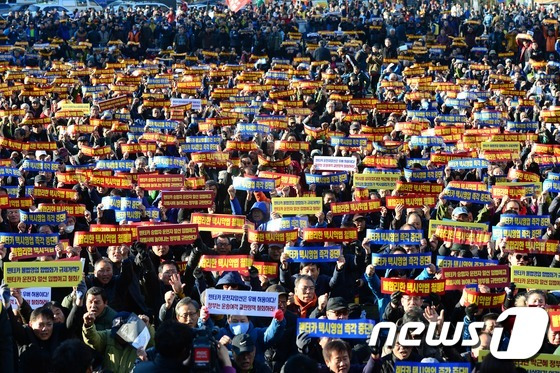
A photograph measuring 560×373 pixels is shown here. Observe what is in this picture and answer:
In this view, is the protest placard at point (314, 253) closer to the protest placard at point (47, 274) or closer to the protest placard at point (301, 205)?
the protest placard at point (301, 205)

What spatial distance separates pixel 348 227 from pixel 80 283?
296 cm

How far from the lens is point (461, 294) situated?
9891 mm

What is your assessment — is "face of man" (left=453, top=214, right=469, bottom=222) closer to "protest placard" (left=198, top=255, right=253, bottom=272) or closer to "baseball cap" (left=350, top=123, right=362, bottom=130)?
"protest placard" (left=198, top=255, right=253, bottom=272)

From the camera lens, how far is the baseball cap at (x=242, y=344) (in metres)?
7.43

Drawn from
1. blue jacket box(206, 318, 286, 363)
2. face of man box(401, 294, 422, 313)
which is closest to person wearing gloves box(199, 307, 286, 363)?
blue jacket box(206, 318, 286, 363)

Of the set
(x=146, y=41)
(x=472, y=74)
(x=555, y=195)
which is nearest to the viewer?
(x=555, y=195)

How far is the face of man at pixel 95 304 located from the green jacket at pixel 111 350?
1.25 ft

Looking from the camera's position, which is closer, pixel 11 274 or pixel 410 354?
pixel 410 354

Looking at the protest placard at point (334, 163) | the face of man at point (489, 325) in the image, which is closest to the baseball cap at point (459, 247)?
the face of man at point (489, 325)

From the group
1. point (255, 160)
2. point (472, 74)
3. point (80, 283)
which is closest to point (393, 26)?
point (472, 74)

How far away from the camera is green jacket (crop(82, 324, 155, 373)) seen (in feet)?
25.1

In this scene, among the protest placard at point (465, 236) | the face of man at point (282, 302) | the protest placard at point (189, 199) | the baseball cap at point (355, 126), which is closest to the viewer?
the face of man at point (282, 302)

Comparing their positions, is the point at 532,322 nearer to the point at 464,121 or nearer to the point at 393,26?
the point at 464,121

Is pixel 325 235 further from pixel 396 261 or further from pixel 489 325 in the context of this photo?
pixel 489 325
